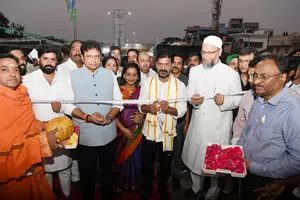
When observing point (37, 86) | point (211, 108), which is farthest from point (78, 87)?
point (211, 108)

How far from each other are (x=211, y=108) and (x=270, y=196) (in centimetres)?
156

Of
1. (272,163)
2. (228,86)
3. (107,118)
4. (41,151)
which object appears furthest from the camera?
(228,86)

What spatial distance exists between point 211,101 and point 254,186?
4.69 feet

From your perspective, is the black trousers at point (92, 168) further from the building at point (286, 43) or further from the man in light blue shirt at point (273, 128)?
the building at point (286, 43)

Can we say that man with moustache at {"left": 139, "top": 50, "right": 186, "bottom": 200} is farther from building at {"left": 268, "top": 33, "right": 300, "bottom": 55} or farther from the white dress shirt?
building at {"left": 268, "top": 33, "right": 300, "bottom": 55}

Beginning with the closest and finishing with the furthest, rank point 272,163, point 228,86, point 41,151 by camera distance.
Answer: point 272,163 → point 41,151 → point 228,86

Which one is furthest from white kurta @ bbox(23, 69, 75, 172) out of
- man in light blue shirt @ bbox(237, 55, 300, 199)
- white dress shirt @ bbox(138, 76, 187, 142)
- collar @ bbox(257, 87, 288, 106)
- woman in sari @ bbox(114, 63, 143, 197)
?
collar @ bbox(257, 87, 288, 106)

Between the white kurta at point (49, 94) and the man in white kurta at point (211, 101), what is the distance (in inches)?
80.3

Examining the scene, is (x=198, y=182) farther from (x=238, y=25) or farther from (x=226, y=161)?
(x=238, y=25)

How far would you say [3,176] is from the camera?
2309 mm

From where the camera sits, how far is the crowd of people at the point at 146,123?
7.32 ft

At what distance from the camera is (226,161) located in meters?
2.50

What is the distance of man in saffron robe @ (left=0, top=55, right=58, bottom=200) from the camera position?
2328 mm

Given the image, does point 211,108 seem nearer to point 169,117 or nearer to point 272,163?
point 169,117
